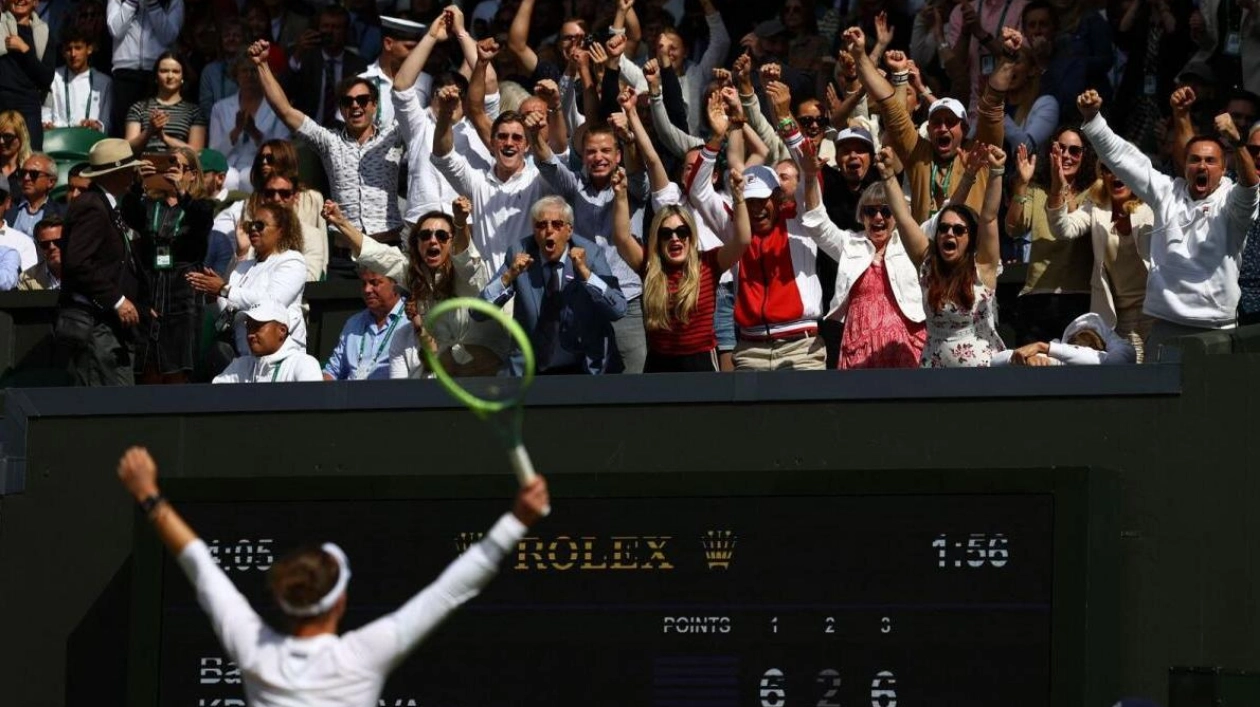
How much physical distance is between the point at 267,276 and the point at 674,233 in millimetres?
2476

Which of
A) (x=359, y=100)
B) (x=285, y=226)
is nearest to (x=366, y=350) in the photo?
(x=285, y=226)

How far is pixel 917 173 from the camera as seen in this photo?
14695 millimetres

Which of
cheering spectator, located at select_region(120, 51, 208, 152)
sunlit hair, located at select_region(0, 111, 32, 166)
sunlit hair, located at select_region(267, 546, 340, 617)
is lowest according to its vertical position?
sunlit hair, located at select_region(267, 546, 340, 617)

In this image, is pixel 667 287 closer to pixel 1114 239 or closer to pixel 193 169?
pixel 1114 239

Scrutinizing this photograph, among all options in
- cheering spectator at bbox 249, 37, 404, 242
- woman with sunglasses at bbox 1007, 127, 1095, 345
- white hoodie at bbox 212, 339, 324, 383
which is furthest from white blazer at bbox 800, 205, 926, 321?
cheering spectator at bbox 249, 37, 404, 242

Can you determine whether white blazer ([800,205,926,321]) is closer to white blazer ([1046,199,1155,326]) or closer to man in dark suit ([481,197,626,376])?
white blazer ([1046,199,1155,326])

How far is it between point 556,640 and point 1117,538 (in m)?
2.64

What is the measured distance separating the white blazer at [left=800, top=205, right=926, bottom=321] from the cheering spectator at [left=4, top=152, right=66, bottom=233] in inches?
241

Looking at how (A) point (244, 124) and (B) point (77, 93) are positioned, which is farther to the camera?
(B) point (77, 93)

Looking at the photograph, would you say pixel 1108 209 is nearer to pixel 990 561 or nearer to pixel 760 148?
pixel 760 148

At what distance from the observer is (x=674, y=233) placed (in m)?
13.0

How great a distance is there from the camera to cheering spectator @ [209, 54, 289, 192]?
60.1 feet

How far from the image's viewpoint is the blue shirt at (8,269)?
53.8 feet

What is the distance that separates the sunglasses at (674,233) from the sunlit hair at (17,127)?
6.80m
